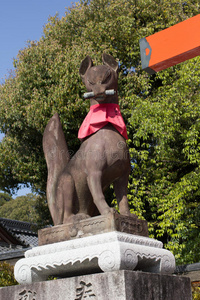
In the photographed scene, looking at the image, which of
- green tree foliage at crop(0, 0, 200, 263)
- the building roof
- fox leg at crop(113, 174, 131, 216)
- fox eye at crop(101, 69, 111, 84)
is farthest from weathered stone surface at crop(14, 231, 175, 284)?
the building roof

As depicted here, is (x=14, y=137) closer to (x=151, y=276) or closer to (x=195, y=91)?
(x=195, y=91)

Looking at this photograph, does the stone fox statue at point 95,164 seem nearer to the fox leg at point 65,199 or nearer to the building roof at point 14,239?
the fox leg at point 65,199

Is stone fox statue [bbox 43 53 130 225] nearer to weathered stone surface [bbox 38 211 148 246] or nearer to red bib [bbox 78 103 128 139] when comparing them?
red bib [bbox 78 103 128 139]

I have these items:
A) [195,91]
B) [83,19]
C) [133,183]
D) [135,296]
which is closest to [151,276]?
[135,296]

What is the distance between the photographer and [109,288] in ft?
8.57

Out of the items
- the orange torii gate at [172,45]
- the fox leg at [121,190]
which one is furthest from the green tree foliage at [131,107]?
the fox leg at [121,190]

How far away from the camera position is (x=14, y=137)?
1066cm

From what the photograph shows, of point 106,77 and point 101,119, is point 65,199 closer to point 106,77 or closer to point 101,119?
point 101,119

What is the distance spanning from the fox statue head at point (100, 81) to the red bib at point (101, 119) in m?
0.07

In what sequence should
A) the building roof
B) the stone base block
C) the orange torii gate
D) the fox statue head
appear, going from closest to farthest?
the stone base block → the fox statue head → the orange torii gate → the building roof

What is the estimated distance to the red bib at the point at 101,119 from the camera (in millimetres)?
3508

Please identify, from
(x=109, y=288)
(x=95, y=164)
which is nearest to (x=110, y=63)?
(x=95, y=164)

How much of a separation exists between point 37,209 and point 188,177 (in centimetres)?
611

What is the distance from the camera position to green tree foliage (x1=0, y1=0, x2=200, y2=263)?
8.51 meters
